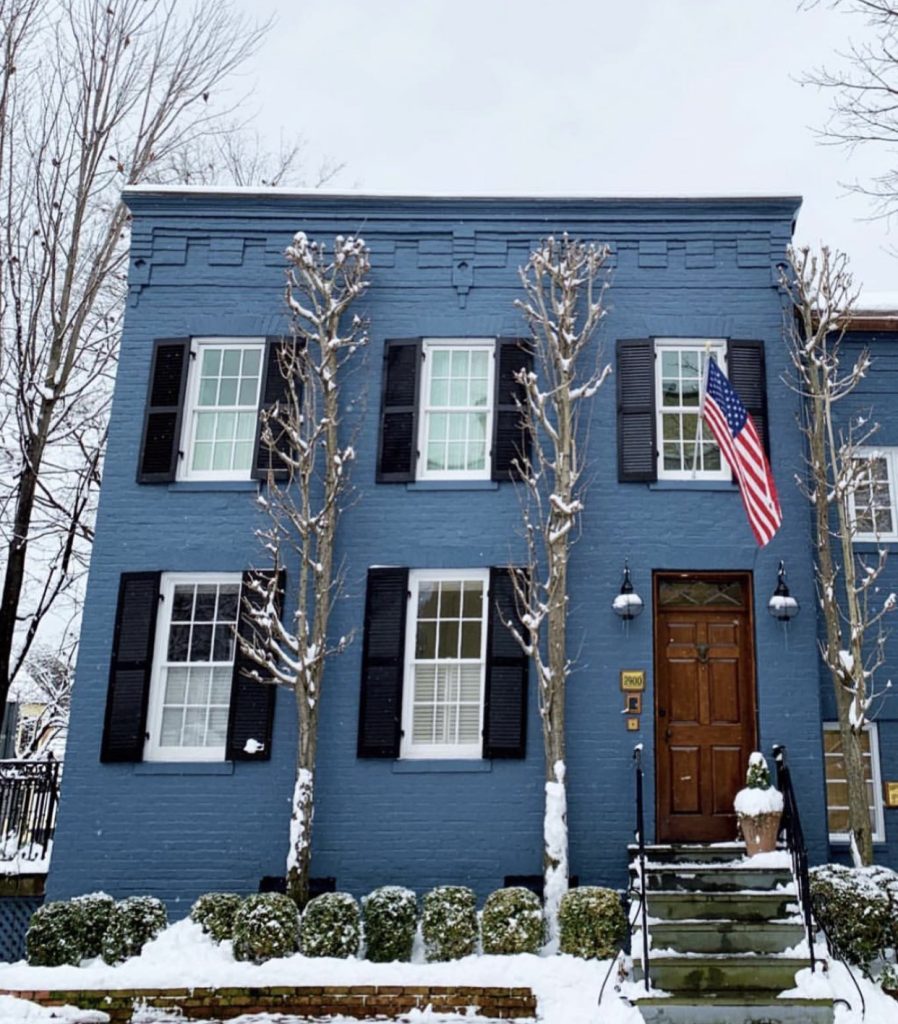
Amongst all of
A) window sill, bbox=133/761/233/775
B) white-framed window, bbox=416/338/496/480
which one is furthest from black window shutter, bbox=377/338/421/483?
window sill, bbox=133/761/233/775

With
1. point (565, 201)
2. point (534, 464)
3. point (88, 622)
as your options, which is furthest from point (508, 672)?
point (565, 201)

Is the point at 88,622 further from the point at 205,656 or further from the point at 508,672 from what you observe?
the point at 508,672

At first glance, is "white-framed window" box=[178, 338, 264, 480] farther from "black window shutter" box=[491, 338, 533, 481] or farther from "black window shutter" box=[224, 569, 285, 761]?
"black window shutter" box=[491, 338, 533, 481]

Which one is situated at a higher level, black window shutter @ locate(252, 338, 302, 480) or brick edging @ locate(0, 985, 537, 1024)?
black window shutter @ locate(252, 338, 302, 480)

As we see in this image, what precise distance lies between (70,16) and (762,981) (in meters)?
14.4

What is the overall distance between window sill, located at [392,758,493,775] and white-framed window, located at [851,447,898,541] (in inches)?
179

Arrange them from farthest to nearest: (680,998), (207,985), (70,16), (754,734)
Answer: (70,16)
(754,734)
(207,985)
(680,998)

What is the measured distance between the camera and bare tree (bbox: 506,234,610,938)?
9422mm

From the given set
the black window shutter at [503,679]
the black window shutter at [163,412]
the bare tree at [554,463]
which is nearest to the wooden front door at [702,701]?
the bare tree at [554,463]

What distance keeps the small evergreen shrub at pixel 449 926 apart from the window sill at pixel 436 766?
1.35 metres

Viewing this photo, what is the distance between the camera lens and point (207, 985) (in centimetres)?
781

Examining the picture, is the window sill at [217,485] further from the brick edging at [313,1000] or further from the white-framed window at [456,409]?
the brick edging at [313,1000]

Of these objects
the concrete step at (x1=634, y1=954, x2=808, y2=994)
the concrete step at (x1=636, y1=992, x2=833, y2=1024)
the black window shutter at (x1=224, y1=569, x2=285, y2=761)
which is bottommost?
the concrete step at (x1=636, y1=992, x2=833, y2=1024)

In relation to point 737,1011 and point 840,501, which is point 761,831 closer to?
point 737,1011
